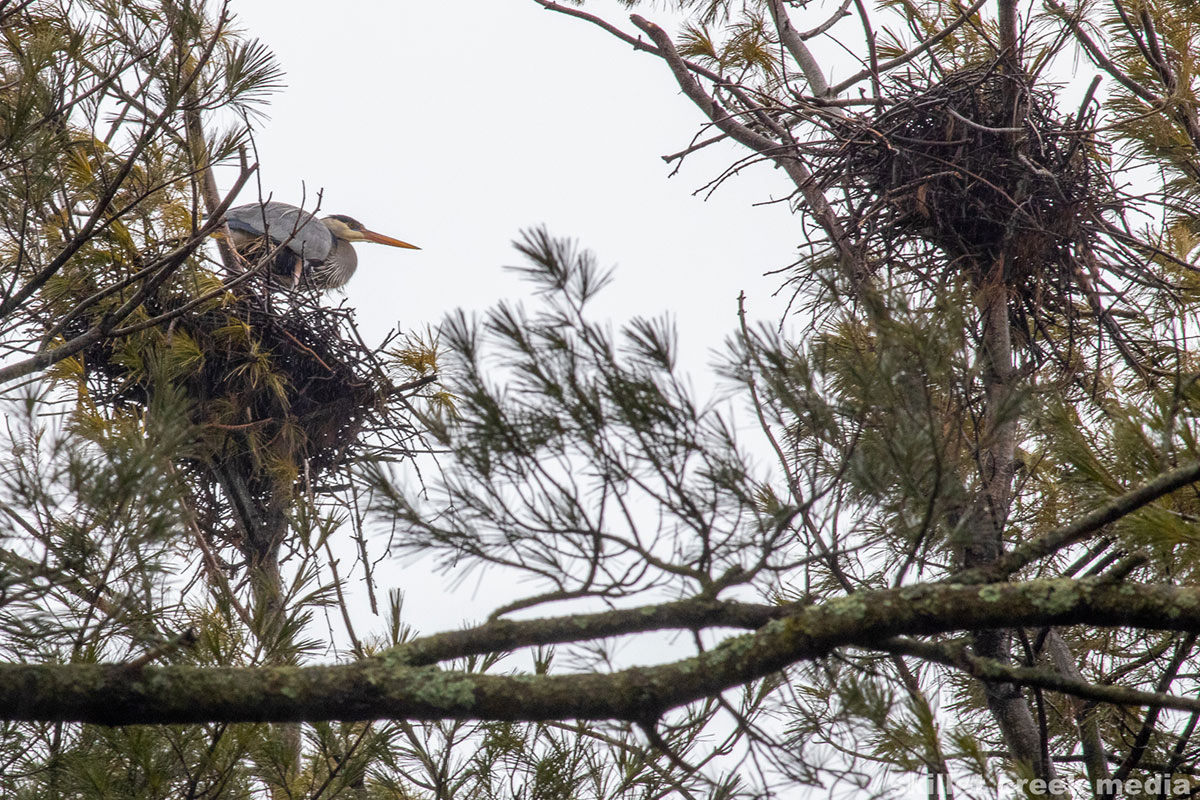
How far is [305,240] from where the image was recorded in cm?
566

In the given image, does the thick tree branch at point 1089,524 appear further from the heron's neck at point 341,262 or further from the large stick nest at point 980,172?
the heron's neck at point 341,262

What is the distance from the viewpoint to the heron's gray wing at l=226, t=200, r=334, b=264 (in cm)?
533

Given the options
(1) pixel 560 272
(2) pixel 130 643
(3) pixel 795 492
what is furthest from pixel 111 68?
(3) pixel 795 492

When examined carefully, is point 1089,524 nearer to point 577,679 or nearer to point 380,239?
point 577,679

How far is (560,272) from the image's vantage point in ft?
5.22

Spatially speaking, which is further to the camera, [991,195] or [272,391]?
[272,391]

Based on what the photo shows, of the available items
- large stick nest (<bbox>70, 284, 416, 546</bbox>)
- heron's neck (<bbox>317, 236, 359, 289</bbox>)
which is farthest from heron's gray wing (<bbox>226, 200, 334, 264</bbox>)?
large stick nest (<bbox>70, 284, 416, 546</bbox>)

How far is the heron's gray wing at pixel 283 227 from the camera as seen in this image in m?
5.33

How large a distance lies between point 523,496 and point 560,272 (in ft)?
1.06

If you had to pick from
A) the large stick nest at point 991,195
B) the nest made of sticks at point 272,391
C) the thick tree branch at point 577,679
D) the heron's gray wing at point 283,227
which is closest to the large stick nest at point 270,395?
the nest made of sticks at point 272,391

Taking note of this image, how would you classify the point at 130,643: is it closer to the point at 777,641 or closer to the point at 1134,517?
the point at 777,641

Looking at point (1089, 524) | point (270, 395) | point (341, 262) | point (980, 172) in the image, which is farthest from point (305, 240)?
point (1089, 524)

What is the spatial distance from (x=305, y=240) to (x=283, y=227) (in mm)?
123

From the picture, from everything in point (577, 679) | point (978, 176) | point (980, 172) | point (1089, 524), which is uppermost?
point (980, 172)
